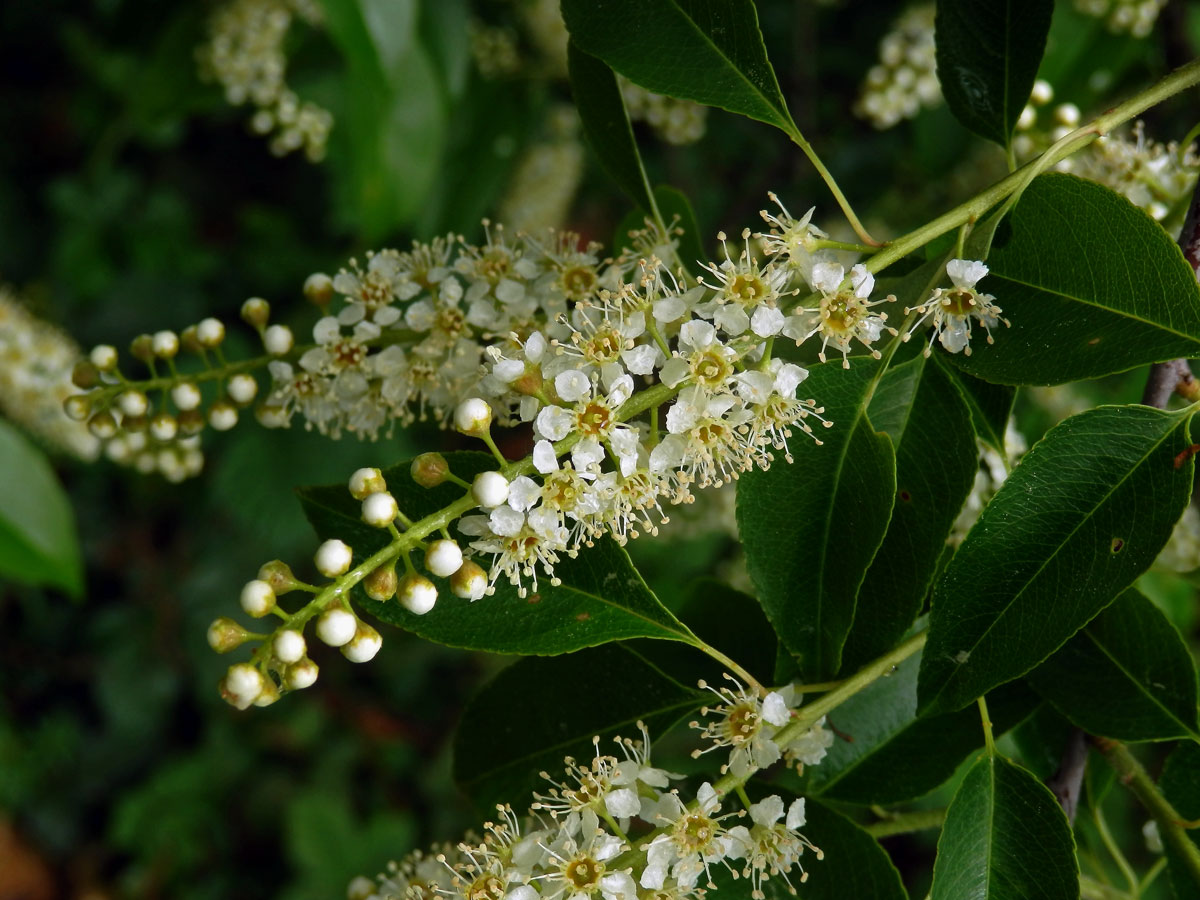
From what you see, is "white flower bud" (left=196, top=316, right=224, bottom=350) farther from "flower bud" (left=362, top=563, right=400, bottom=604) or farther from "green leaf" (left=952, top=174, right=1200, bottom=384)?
"green leaf" (left=952, top=174, right=1200, bottom=384)

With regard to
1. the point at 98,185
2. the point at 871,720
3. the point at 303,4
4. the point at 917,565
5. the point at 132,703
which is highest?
the point at 303,4

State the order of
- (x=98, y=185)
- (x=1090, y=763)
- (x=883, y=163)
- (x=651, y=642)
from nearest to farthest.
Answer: (x=651, y=642), (x=1090, y=763), (x=883, y=163), (x=98, y=185)

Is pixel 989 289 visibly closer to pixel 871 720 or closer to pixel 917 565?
pixel 917 565

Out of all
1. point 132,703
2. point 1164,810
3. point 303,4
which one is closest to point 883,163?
point 303,4

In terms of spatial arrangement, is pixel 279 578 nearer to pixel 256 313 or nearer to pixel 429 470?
pixel 429 470

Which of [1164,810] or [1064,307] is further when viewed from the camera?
[1164,810]

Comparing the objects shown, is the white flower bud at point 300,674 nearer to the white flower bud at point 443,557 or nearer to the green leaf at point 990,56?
the white flower bud at point 443,557

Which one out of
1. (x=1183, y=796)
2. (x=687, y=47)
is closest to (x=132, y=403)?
(x=687, y=47)

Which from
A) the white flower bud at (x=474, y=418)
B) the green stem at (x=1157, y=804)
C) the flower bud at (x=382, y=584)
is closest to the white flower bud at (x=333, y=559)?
the flower bud at (x=382, y=584)

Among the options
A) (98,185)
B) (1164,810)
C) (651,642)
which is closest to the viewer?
(1164,810)
